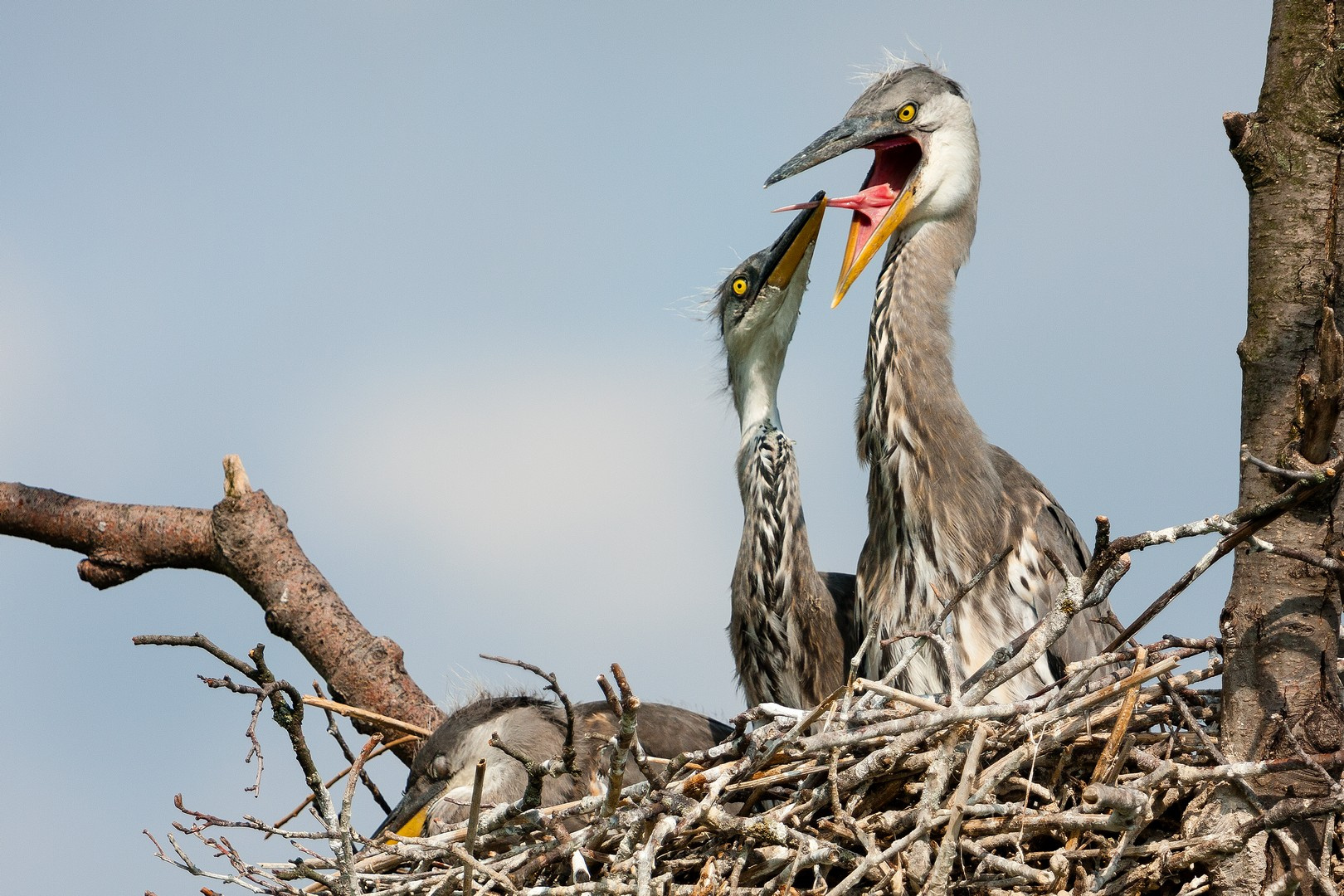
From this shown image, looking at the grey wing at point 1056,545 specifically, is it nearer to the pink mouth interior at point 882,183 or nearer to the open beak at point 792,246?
the pink mouth interior at point 882,183

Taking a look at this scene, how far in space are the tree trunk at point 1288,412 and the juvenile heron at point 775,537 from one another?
5.92 ft

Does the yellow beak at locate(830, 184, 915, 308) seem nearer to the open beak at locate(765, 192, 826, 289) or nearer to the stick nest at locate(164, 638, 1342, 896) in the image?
the open beak at locate(765, 192, 826, 289)

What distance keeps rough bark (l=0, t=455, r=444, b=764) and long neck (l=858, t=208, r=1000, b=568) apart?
1.70 meters

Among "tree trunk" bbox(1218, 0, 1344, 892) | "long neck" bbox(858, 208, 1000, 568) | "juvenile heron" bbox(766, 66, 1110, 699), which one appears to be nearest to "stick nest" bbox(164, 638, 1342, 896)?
"tree trunk" bbox(1218, 0, 1344, 892)

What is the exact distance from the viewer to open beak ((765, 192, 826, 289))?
15.9ft

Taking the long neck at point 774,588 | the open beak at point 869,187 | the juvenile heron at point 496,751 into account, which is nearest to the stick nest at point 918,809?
the juvenile heron at point 496,751

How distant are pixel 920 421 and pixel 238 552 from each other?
2.30 m

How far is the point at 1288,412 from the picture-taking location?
2471mm

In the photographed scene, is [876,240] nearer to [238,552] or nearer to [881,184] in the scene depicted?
[881,184]

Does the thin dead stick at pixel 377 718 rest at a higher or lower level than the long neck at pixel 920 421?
lower

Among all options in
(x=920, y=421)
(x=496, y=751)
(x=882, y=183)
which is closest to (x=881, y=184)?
(x=882, y=183)

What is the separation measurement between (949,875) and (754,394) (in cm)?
256

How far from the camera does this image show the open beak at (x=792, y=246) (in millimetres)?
4852

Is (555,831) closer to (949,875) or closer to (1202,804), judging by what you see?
(949,875)
